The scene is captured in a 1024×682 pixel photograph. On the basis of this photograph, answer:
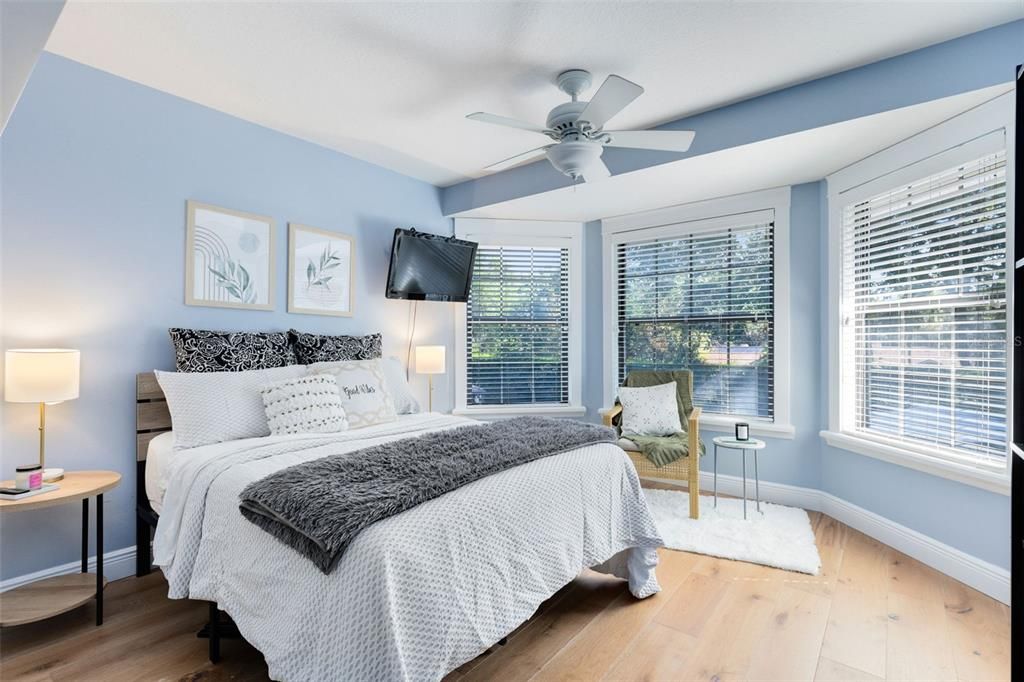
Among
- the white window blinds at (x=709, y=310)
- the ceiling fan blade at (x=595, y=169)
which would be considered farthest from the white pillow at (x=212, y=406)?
the white window blinds at (x=709, y=310)

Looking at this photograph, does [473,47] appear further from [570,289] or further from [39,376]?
[570,289]

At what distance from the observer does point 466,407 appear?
450 cm

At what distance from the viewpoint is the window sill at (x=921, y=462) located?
2.36 m

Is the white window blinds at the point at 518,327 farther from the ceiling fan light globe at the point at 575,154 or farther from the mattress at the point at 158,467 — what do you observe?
the mattress at the point at 158,467

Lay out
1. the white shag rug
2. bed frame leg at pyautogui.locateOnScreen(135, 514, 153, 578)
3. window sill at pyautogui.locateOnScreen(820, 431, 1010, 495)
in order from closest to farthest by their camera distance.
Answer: window sill at pyautogui.locateOnScreen(820, 431, 1010, 495) → bed frame leg at pyautogui.locateOnScreen(135, 514, 153, 578) → the white shag rug

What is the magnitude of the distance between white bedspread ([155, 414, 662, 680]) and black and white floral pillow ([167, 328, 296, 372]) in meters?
0.62

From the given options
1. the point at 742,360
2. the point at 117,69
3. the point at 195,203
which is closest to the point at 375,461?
the point at 195,203

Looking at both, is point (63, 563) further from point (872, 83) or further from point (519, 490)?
point (872, 83)

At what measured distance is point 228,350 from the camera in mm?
2812

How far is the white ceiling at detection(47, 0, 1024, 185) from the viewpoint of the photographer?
2096 mm

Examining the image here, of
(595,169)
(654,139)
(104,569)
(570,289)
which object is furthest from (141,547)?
(570,289)

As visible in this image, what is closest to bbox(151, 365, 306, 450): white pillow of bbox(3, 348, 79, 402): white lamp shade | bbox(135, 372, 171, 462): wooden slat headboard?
bbox(135, 372, 171, 462): wooden slat headboard

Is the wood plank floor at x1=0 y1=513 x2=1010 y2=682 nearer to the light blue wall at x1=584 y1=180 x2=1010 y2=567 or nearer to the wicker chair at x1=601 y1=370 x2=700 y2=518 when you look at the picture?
the light blue wall at x1=584 y1=180 x2=1010 y2=567

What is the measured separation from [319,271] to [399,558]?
269 cm
